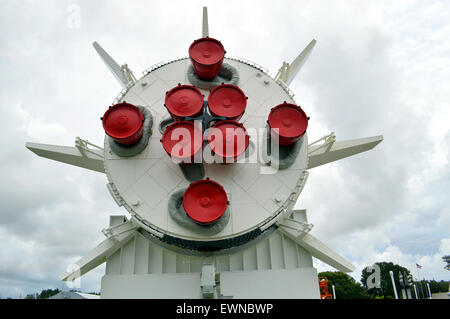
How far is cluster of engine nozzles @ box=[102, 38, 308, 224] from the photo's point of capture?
41.5ft

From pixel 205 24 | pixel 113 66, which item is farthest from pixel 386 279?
pixel 113 66

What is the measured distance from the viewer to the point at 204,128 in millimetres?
14867

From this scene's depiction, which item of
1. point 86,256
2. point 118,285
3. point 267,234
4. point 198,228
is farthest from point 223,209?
point 86,256

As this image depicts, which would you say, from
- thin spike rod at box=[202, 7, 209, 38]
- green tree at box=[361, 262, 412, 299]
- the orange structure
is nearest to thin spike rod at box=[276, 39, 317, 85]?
thin spike rod at box=[202, 7, 209, 38]

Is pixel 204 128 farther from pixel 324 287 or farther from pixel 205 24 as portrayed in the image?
pixel 324 287

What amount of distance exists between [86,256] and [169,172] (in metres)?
5.54

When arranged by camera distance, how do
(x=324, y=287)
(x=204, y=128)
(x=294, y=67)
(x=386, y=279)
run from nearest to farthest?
(x=204, y=128) → (x=294, y=67) → (x=324, y=287) → (x=386, y=279)

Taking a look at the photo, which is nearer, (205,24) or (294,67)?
(205,24)

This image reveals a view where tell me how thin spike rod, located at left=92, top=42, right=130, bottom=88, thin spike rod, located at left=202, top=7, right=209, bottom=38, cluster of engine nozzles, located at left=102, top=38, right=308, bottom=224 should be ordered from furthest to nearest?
thin spike rod, located at left=202, top=7, right=209, bottom=38
thin spike rod, located at left=92, top=42, right=130, bottom=88
cluster of engine nozzles, located at left=102, top=38, right=308, bottom=224

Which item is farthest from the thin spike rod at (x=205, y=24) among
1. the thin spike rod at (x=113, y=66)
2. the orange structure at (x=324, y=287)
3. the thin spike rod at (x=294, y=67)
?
the orange structure at (x=324, y=287)

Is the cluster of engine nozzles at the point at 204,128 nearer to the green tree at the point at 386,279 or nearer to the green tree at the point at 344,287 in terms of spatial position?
the green tree at the point at 344,287

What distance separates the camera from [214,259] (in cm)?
1434

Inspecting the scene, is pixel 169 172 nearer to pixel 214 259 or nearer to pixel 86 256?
pixel 214 259

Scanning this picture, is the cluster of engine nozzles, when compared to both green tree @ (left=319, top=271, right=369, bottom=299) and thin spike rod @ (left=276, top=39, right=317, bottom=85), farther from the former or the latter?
green tree @ (left=319, top=271, right=369, bottom=299)
